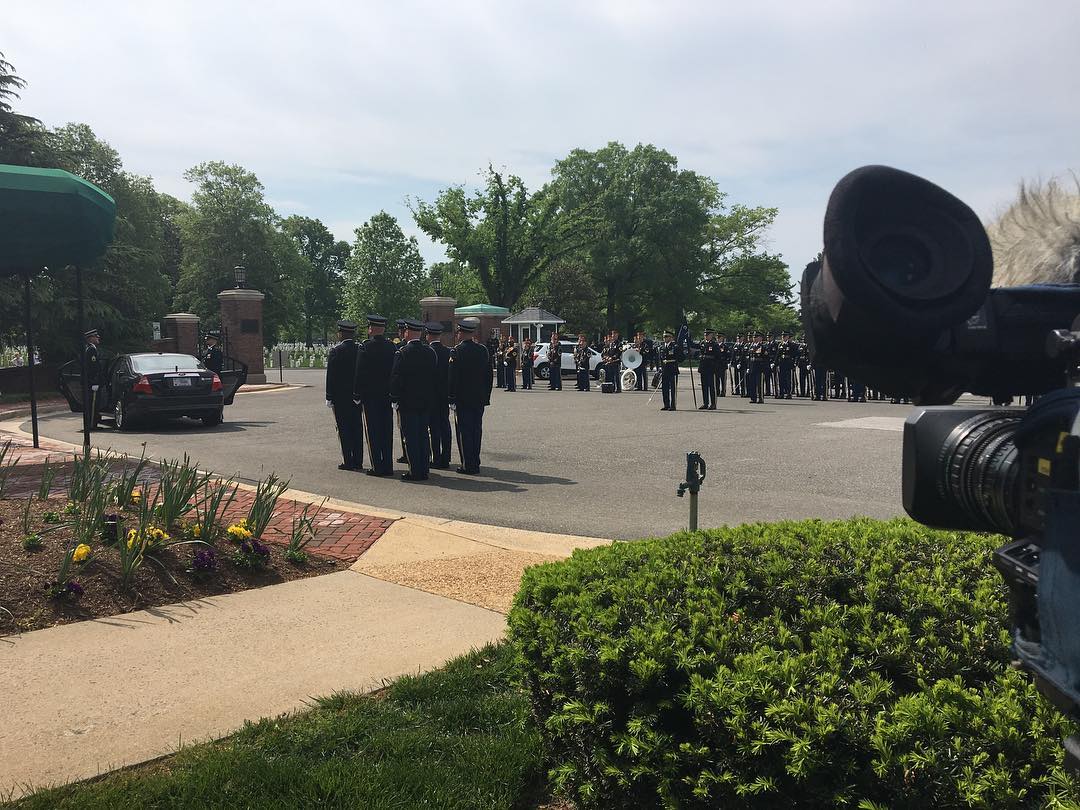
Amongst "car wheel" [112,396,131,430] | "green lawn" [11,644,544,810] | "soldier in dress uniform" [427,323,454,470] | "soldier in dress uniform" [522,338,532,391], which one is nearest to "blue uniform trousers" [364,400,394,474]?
"soldier in dress uniform" [427,323,454,470]

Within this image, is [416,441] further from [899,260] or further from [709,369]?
[709,369]

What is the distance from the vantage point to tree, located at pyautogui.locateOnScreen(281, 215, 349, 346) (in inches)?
3952

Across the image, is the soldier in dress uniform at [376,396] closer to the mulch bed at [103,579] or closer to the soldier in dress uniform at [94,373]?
the mulch bed at [103,579]

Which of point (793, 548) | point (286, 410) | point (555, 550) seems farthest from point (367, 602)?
point (286, 410)

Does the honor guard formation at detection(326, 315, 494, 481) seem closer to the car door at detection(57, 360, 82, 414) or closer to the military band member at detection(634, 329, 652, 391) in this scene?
the car door at detection(57, 360, 82, 414)

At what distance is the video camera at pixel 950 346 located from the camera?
44.4 inches

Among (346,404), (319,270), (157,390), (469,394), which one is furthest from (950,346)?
(319,270)

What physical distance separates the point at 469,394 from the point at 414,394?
831 mm

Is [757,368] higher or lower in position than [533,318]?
lower

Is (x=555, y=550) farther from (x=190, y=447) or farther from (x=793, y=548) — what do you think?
(x=190, y=447)

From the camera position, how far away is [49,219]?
31.0 feet

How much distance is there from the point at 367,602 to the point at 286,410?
15.2m

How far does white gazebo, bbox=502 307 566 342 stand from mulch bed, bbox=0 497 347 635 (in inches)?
1495

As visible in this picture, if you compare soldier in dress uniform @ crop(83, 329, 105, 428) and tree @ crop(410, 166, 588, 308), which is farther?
tree @ crop(410, 166, 588, 308)
